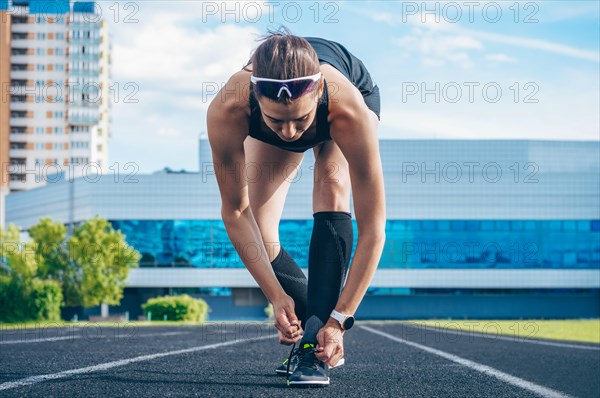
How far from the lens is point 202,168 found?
70.3m

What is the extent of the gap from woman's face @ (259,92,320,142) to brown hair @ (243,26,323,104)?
1.7 inches

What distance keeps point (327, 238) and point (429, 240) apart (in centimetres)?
6293

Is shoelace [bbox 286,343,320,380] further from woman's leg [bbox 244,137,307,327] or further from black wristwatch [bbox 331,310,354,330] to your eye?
woman's leg [bbox 244,137,307,327]

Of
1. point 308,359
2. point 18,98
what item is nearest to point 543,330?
point 308,359

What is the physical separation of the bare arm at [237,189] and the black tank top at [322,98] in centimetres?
7

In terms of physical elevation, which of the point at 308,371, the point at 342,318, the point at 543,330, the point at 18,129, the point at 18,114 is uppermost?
the point at 18,114

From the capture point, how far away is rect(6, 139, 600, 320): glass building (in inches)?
2559

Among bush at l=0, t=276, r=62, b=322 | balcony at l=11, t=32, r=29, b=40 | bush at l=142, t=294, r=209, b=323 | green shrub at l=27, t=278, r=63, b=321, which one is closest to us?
bush at l=0, t=276, r=62, b=322

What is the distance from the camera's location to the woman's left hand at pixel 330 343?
3.69m

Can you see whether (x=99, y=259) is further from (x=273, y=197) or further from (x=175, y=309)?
(x=273, y=197)

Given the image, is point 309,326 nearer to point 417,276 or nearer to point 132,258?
point 132,258

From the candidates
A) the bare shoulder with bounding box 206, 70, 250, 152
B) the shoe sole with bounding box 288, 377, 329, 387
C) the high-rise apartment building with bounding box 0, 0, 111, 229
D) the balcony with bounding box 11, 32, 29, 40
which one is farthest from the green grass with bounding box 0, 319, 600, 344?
the balcony with bounding box 11, 32, 29, 40

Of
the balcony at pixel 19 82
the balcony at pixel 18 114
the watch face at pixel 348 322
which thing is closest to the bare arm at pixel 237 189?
the watch face at pixel 348 322

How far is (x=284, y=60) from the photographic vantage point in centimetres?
323
